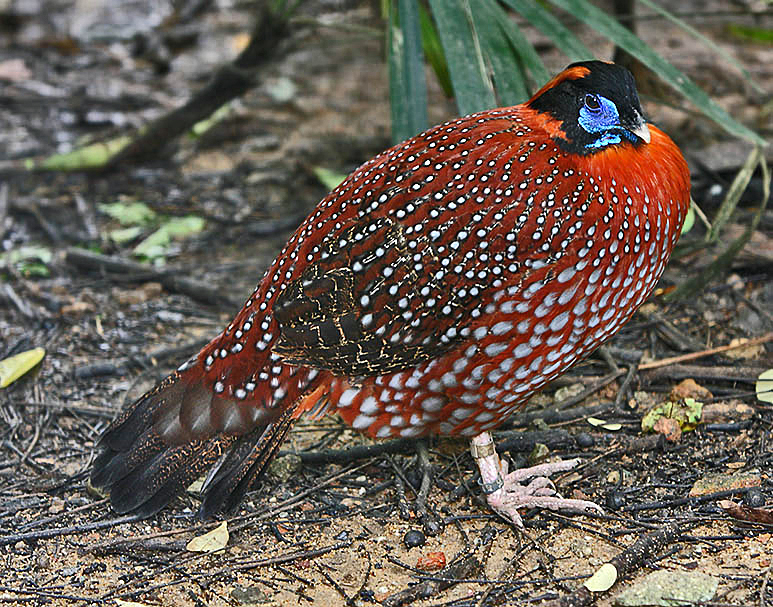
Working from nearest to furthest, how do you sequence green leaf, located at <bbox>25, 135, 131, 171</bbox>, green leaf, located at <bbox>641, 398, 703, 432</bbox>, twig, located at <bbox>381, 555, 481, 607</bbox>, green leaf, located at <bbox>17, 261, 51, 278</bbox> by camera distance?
twig, located at <bbox>381, 555, 481, 607</bbox>
green leaf, located at <bbox>641, 398, 703, 432</bbox>
green leaf, located at <bbox>17, 261, 51, 278</bbox>
green leaf, located at <bbox>25, 135, 131, 171</bbox>

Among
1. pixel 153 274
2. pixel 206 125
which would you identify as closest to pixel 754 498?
pixel 153 274

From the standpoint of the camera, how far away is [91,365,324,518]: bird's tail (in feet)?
10.6

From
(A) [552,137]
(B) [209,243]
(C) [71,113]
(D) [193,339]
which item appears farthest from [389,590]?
(C) [71,113]

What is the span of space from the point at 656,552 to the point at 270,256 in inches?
114

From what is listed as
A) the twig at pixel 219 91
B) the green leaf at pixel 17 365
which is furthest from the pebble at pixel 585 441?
the twig at pixel 219 91

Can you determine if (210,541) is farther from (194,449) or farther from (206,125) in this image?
(206,125)

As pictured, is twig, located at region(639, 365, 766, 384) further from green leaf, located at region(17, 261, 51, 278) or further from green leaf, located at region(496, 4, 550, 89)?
green leaf, located at region(17, 261, 51, 278)

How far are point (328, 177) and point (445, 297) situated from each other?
9.05 feet

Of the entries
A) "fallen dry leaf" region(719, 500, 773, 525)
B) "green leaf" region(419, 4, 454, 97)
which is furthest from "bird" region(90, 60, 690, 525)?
"green leaf" region(419, 4, 454, 97)

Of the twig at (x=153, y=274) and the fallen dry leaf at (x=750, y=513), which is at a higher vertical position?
the twig at (x=153, y=274)

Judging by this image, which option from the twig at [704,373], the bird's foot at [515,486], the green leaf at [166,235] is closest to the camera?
the bird's foot at [515,486]

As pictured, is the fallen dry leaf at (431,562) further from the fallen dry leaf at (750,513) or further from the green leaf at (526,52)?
the green leaf at (526,52)

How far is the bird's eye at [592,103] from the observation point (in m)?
2.95

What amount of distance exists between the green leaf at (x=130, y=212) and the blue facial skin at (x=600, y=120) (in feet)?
10.9
